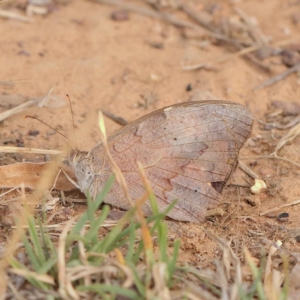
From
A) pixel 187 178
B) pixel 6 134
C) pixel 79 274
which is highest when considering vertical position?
pixel 79 274

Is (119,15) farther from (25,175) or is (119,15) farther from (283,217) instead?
(283,217)

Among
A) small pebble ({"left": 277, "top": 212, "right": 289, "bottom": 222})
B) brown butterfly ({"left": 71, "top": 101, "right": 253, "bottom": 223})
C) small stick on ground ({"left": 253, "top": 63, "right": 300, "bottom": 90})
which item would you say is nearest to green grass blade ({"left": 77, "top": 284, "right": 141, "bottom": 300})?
brown butterfly ({"left": 71, "top": 101, "right": 253, "bottom": 223})

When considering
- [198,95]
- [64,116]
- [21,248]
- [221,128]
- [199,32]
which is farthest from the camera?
A: [199,32]

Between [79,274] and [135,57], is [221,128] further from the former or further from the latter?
[135,57]

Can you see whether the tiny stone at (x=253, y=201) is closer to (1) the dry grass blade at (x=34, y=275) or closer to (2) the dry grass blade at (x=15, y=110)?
(1) the dry grass blade at (x=34, y=275)

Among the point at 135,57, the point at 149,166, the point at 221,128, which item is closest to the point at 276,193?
the point at 221,128

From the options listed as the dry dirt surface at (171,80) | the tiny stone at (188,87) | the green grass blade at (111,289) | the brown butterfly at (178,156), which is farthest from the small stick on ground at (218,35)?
the green grass blade at (111,289)
